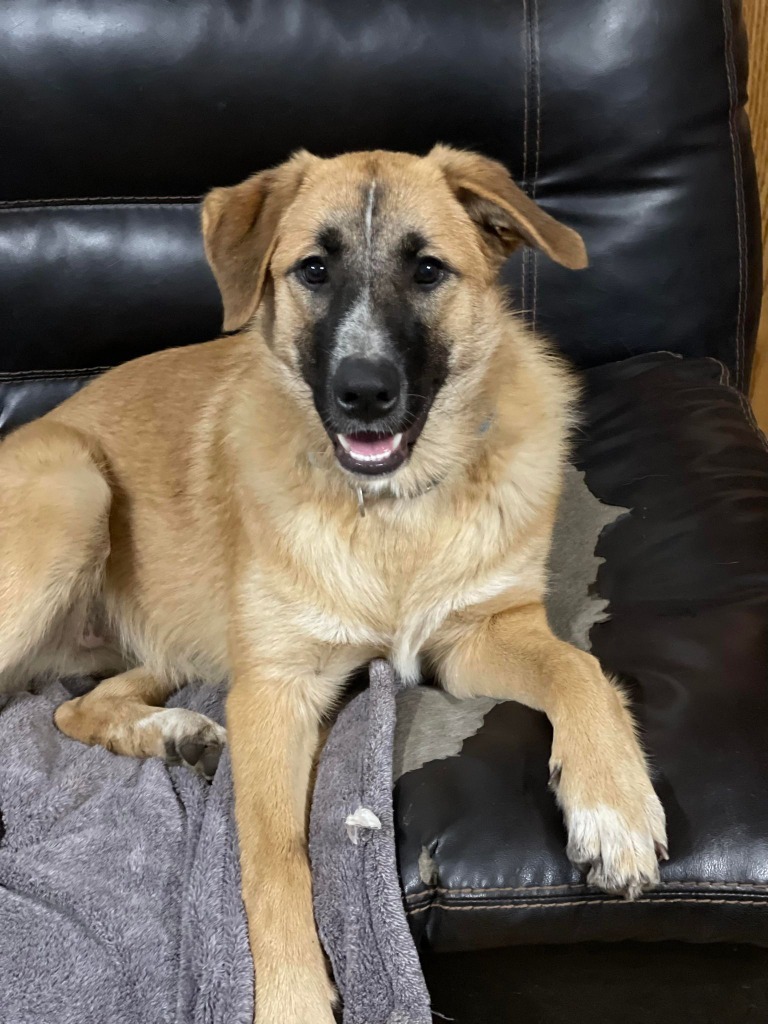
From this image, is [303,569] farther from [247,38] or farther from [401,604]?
[247,38]

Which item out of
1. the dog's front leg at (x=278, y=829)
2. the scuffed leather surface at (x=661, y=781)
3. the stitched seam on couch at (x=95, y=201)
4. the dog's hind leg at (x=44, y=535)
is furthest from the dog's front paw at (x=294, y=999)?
the stitched seam on couch at (x=95, y=201)

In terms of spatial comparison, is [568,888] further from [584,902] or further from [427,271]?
[427,271]

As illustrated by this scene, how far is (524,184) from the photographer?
2.49m

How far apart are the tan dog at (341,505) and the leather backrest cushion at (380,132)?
0.59 meters

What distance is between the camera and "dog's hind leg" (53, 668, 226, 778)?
186 cm

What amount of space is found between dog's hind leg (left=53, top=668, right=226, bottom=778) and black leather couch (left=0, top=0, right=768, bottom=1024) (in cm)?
70

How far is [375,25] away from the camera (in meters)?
2.30

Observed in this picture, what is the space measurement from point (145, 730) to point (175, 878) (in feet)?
1.38

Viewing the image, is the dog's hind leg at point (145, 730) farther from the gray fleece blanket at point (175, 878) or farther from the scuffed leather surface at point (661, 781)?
the scuffed leather surface at point (661, 781)

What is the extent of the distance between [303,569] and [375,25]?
5.04 feet

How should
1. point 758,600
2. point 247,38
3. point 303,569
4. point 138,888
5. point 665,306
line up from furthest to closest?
1. point 665,306
2. point 247,38
3. point 303,569
4. point 758,600
5. point 138,888

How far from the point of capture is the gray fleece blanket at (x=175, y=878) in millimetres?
1318

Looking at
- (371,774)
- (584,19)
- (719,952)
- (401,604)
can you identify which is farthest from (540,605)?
(584,19)

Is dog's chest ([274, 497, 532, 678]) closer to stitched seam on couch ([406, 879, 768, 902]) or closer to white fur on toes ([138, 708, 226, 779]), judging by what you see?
white fur on toes ([138, 708, 226, 779])
